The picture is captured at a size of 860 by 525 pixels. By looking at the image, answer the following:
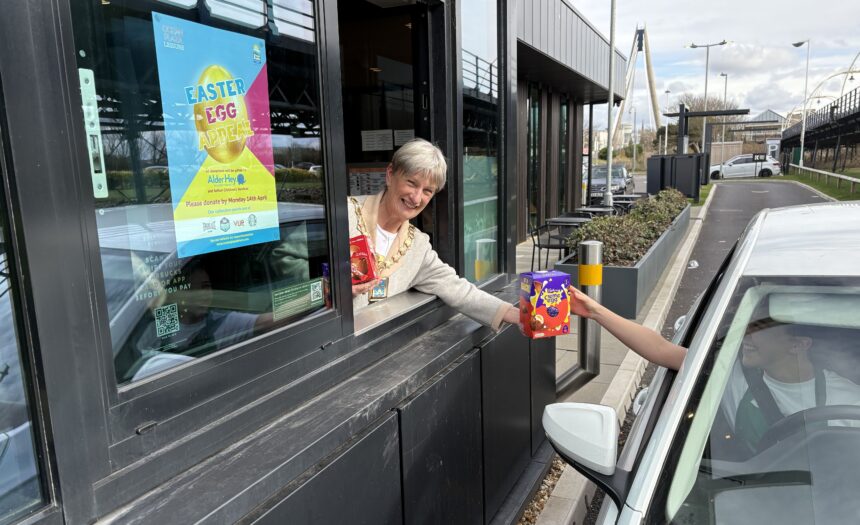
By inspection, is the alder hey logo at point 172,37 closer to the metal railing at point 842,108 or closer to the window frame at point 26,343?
the window frame at point 26,343

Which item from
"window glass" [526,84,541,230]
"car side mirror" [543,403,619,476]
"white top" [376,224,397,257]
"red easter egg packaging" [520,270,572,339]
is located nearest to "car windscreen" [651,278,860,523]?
"car side mirror" [543,403,619,476]

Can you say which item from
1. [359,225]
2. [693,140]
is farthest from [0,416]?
[693,140]

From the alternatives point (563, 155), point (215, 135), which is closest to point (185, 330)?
point (215, 135)

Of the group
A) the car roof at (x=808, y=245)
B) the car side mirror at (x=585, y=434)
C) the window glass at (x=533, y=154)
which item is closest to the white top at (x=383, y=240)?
the car side mirror at (x=585, y=434)

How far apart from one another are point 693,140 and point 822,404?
74.4 metres

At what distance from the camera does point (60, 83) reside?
4.26 ft

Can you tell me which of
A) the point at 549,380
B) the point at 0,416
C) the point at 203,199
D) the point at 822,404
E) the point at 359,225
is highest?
the point at 203,199

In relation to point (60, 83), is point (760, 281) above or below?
below

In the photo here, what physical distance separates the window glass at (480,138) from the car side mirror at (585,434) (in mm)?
1865

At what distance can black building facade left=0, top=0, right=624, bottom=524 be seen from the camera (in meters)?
1.27

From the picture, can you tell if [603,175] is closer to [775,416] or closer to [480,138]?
[480,138]

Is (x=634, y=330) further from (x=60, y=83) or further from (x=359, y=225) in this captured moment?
(x=60, y=83)

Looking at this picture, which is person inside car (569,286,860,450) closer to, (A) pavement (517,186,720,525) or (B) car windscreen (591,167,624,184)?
(A) pavement (517,186,720,525)

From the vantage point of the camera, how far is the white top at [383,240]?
9.68 feet
